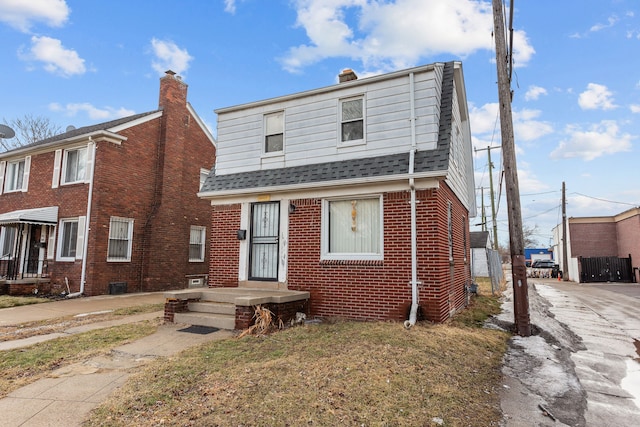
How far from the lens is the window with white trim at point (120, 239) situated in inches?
538

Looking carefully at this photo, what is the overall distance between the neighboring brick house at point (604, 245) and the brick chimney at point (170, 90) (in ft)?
100

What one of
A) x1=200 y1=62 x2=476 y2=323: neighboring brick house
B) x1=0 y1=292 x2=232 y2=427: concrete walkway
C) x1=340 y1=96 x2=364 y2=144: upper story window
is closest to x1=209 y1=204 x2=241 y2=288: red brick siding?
x1=200 y1=62 x2=476 y2=323: neighboring brick house

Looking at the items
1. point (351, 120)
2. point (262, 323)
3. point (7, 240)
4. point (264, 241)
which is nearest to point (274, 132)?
point (351, 120)

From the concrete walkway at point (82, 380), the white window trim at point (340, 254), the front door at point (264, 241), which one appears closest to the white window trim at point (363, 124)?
the white window trim at point (340, 254)

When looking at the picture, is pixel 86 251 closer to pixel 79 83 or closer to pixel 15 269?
pixel 15 269

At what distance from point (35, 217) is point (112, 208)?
2834 millimetres

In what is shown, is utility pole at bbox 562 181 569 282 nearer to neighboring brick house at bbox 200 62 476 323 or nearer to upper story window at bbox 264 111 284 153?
neighboring brick house at bbox 200 62 476 323

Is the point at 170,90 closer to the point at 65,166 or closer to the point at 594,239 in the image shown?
the point at 65,166

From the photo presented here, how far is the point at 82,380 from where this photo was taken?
4164 millimetres

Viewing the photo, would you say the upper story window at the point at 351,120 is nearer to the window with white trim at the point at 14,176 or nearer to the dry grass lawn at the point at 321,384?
the dry grass lawn at the point at 321,384

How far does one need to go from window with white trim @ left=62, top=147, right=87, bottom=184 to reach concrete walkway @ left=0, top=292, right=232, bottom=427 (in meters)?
8.99

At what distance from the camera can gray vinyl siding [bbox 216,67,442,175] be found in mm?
7582

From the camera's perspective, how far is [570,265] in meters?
31.0

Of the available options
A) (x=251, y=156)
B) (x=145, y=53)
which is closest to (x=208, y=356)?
(x=251, y=156)
